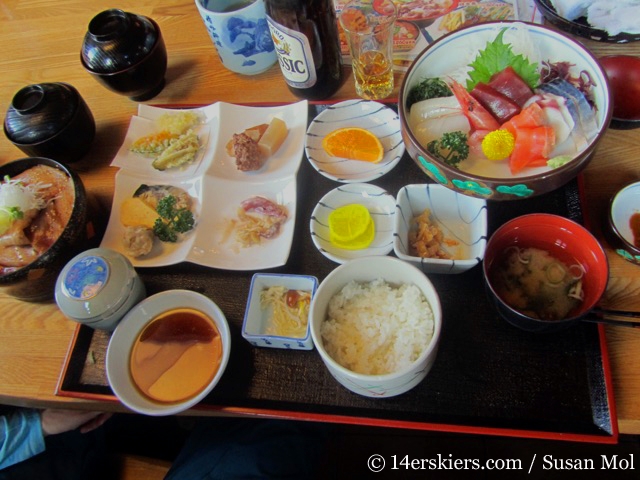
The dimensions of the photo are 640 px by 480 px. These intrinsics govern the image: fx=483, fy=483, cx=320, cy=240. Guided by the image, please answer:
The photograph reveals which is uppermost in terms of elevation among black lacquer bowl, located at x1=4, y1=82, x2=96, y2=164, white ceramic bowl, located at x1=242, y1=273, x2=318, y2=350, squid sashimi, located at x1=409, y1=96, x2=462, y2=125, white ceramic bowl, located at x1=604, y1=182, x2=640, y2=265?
squid sashimi, located at x1=409, y1=96, x2=462, y2=125

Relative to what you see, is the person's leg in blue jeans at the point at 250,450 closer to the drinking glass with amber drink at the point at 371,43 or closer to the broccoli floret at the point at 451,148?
the broccoli floret at the point at 451,148

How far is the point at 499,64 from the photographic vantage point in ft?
4.24

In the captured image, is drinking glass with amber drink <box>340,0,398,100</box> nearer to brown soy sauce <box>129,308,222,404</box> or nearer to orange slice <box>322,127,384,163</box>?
orange slice <box>322,127,384,163</box>

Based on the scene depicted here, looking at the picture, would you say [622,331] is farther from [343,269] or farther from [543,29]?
[543,29]

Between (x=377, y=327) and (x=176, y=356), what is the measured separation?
500 mm

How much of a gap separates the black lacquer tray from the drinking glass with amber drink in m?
0.55

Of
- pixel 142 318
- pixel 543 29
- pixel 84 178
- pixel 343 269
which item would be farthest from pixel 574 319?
pixel 84 178

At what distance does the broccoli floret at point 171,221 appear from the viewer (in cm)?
139

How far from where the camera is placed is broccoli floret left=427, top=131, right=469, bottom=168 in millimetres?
1218

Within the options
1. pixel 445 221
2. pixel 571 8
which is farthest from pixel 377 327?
pixel 571 8

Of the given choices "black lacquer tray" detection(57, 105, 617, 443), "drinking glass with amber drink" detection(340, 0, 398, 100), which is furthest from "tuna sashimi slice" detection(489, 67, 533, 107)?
Result: "drinking glass with amber drink" detection(340, 0, 398, 100)

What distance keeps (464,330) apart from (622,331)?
0.35 meters

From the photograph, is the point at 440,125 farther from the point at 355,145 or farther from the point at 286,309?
the point at 286,309

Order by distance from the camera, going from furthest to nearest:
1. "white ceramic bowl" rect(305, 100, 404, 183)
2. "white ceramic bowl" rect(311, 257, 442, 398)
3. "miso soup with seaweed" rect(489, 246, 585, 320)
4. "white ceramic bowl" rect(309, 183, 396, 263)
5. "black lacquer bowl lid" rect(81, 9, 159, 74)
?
"black lacquer bowl lid" rect(81, 9, 159, 74) → "white ceramic bowl" rect(305, 100, 404, 183) → "white ceramic bowl" rect(309, 183, 396, 263) → "miso soup with seaweed" rect(489, 246, 585, 320) → "white ceramic bowl" rect(311, 257, 442, 398)
